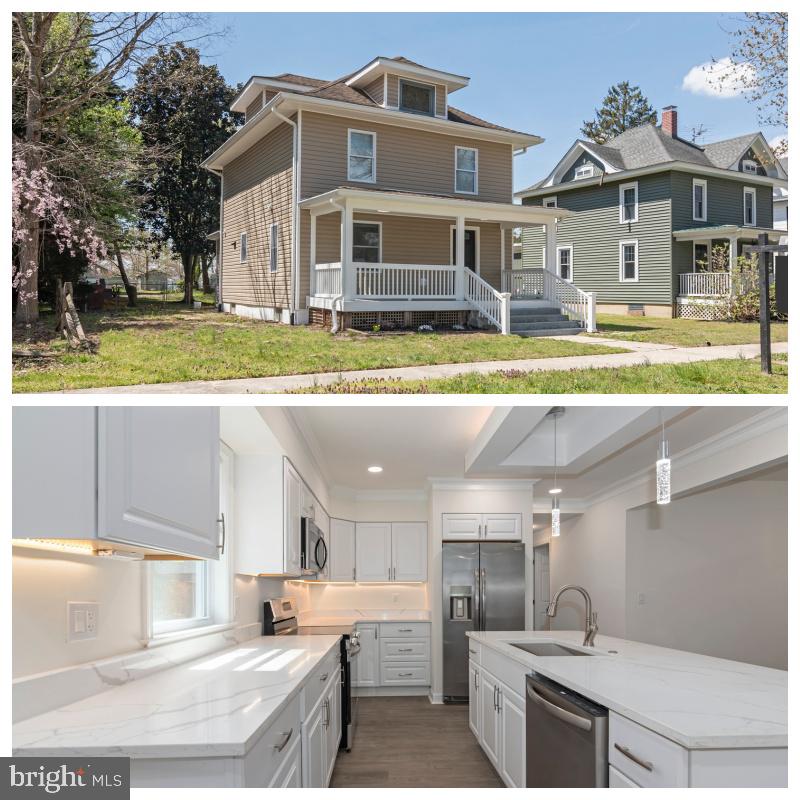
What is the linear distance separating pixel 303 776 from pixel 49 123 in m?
5.67

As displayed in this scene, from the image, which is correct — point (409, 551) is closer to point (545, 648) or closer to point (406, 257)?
point (406, 257)

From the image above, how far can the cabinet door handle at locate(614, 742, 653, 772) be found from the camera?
326 centimetres

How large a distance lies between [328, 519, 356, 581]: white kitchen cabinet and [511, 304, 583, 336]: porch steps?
3895mm

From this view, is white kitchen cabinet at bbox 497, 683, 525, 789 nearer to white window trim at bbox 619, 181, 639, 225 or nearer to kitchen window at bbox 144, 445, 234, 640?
kitchen window at bbox 144, 445, 234, 640

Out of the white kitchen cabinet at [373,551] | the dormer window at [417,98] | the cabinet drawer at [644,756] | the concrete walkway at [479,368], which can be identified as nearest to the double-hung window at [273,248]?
the dormer window at [417,98]

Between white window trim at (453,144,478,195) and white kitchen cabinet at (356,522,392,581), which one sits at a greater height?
white window trim at (453,144,478,195)

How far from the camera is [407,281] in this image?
36.0 feet

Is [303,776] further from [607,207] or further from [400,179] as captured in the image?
[607,207]

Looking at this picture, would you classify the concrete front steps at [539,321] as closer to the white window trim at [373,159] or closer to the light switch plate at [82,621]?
the white window trim at [373,159]

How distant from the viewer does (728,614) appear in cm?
956

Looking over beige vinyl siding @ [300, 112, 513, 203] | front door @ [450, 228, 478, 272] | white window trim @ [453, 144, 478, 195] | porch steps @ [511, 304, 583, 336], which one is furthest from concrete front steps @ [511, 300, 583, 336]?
front door @ [450, 228, 478, 272]

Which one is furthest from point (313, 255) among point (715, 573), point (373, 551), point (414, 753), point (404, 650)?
point (715, 573)

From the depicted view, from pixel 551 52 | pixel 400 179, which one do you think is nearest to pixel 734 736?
pixel 551 52

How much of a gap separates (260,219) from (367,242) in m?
1.93
